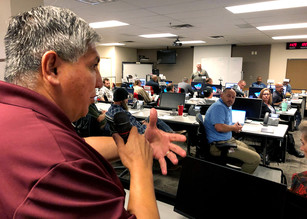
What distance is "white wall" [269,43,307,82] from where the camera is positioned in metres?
9.93

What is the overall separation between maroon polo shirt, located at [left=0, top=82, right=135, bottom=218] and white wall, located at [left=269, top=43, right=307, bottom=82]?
11.7 m

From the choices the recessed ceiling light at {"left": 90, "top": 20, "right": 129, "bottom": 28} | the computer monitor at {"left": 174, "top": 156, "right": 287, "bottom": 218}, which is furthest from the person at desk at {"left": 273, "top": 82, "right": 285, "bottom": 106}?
the computer monitor at {"left": 174, "top": 156, "right": 287, "bottom": 218}

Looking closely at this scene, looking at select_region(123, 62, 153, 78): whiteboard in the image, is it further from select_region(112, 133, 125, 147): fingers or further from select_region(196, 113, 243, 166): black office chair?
select_region(112, 133, 125, 147): fingers

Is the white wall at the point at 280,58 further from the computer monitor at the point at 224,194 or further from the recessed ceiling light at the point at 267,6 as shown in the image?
the computer monitor at the point at 224,194

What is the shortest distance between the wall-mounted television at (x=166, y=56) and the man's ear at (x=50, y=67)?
510 inches

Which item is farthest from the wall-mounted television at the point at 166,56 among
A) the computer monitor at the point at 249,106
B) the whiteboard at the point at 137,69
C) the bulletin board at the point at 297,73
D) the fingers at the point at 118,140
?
the fingers at the point at 118,140

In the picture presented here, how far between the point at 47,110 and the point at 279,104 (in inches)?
258

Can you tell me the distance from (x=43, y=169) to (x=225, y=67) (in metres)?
11.8

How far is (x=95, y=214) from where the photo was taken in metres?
0.39

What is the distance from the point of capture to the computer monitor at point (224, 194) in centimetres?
93

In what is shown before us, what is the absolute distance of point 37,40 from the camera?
1.56ft

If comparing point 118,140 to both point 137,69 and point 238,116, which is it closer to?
point 238,116

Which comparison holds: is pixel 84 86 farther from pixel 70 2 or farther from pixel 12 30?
pixel 70 2

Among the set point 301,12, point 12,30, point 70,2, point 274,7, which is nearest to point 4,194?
point 12,30
